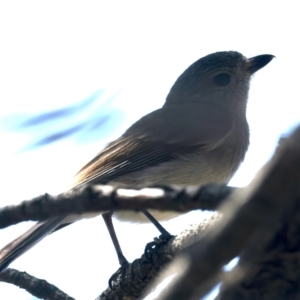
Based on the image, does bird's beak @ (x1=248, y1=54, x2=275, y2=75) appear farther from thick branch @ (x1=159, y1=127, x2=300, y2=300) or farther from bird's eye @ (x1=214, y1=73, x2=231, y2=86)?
→ thick branch @ (x1=159, y1=127, x2=300, y2=300)

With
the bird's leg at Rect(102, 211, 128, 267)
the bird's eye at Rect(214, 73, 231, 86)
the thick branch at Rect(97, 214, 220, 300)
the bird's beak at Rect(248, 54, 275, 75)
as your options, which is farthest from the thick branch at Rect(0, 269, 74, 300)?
the bird's beak at Rect(248, 54, 275, 75)

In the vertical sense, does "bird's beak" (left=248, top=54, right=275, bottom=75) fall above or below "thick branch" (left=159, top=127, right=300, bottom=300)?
above

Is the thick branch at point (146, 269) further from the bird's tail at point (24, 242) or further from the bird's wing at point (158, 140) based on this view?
the bird's wing at point (158, 140)

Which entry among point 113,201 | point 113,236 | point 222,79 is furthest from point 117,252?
point 113,201

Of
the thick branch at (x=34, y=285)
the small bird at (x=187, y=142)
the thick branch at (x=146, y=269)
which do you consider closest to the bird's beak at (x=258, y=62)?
the small bird at (x=187, y=142)

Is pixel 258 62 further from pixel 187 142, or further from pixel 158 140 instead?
pixel 158 140

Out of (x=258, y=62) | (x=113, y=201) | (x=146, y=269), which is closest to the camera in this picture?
(x=113, y=201)
